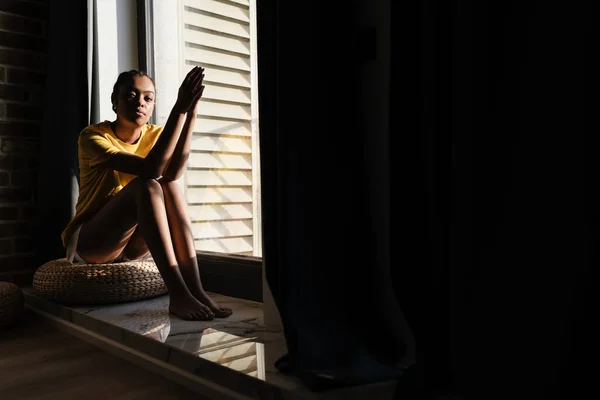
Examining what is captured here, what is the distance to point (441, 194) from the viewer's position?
895 millimetres

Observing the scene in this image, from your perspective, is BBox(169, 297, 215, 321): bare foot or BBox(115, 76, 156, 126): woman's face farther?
BBox(115, 76, 156, 126): woman's face

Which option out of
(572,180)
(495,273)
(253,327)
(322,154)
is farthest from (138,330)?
(572,180)

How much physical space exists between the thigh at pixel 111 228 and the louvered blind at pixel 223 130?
0.42 metres

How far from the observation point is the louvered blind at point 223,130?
6.61 feet

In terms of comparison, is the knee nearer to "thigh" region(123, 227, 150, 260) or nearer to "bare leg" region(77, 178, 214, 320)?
"bare leg" region(77, 178, 214, 320)

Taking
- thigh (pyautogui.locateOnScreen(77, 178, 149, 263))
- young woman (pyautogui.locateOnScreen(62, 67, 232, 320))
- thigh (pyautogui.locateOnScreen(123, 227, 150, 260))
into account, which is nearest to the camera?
young woman (pyautogui.locateOnScreen(62, 67, 232, 320))

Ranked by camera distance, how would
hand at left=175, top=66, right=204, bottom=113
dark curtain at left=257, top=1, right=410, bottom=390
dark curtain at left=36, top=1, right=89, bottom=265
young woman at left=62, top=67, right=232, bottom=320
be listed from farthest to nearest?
dark curtain at left=36, top=1, right=89, bottom=265 → young woman at left=62, top=67, right=232, bottom=320 → hand at left=175, top=66, right=204, bottom=113 → dark curtain at left=257, top=1, right=410, bottom=390

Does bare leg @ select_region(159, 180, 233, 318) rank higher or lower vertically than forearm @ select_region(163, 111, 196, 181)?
lower

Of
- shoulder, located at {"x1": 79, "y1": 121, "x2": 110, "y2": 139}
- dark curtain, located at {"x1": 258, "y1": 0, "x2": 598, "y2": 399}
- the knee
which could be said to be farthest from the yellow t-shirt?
dark curtain, located at {"x1": 258, "y1": 0, "x2": 598, "y2": 399}

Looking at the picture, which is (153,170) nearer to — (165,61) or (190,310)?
(190,310)

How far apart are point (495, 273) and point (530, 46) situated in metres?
0.33

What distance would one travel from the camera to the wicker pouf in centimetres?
177

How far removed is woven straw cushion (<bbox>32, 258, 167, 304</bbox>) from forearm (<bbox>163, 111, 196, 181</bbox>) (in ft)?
1.20

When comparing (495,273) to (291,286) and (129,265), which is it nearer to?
(291,286)
